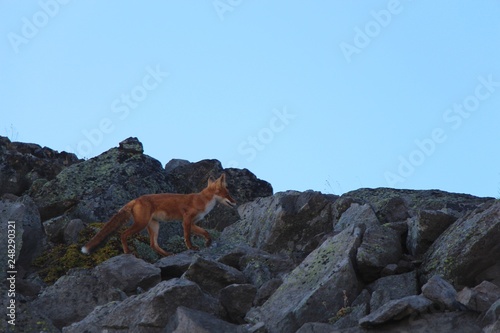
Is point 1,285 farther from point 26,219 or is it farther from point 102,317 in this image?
point 26,219

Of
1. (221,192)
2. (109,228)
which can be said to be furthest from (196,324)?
(221,192)

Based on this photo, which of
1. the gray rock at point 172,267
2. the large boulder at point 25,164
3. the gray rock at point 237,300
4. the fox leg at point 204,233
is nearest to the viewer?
the gray rock at point 237,300

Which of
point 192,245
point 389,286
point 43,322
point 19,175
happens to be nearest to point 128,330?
point 43,322

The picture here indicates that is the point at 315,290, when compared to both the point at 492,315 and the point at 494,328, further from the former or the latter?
the point at 494,328

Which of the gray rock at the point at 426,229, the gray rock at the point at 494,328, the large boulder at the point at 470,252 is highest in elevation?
the gray rock at the point at 426,229

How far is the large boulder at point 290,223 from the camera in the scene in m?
18.6

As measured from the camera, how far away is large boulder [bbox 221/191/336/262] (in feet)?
60.9

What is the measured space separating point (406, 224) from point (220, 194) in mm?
6888

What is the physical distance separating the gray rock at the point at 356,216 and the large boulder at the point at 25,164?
10734mm

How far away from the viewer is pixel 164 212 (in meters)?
20.2

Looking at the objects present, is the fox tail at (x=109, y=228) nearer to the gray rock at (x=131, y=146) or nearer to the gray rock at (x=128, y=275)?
the gray rock at (x=128, y=275)

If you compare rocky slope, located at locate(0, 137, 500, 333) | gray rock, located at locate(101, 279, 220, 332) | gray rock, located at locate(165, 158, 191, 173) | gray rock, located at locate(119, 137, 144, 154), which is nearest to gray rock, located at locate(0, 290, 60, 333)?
rocky slope, located at locate(0, 137, 500, 333)

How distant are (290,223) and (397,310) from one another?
8495mm

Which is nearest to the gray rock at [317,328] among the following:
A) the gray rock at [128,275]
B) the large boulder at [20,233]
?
the gray rock at [128,275]
